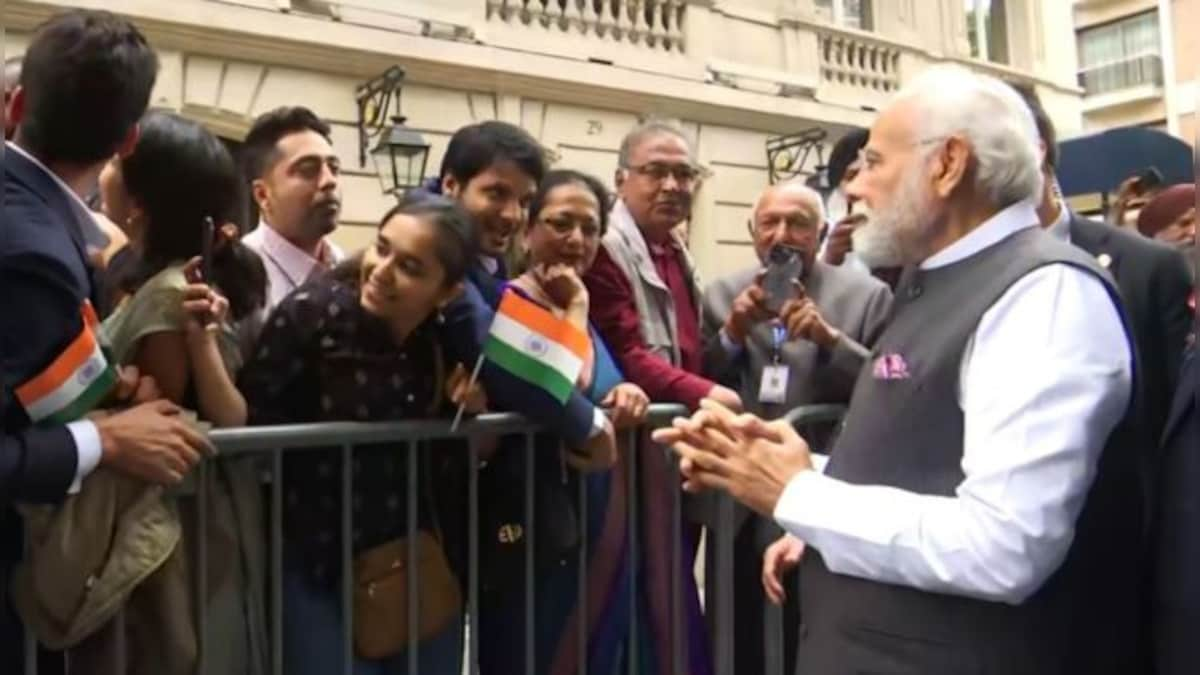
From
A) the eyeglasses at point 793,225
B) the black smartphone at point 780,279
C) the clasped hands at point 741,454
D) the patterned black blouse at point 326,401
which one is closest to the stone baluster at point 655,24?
the eyeglasses at point 793,225

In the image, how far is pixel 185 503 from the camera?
7.40ft

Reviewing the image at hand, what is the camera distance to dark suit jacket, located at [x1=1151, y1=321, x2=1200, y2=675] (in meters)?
1.68

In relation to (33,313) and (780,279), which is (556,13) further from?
(33,313)

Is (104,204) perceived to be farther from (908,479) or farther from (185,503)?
(908,479)

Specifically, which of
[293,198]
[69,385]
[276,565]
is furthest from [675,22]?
[69,385]

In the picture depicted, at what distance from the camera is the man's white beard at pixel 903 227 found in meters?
1.99

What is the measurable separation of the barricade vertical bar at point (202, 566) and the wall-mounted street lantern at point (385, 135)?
7.44 metres

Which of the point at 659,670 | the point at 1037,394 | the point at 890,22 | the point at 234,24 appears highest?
the point at 890,22

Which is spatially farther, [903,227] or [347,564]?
[347,564]

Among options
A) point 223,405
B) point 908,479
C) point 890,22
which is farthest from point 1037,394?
point 890,22

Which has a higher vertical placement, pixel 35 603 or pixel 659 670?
pixel 35 603

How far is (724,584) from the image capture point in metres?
2.99

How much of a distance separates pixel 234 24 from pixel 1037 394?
328 inches

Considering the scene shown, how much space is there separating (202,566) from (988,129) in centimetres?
162
